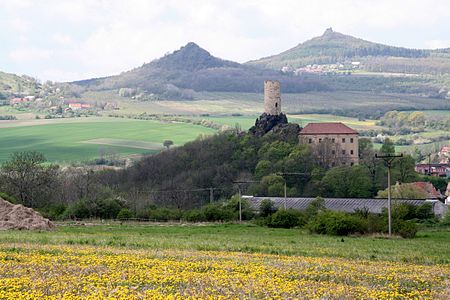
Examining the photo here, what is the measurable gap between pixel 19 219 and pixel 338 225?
18.4m

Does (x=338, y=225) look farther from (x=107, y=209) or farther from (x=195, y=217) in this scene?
(x=107, y=209)

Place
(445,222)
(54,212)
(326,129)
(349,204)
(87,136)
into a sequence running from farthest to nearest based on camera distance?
(87,136), (326,129), (349,204), (54,212), (445,222)

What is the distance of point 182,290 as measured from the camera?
17203mm

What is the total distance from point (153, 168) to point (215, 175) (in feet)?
36.6

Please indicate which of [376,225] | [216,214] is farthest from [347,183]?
[376,225]

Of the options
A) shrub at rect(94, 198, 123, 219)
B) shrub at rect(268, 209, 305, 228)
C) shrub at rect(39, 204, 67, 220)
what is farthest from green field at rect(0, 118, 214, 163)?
shrub at rect(268, 209, 305, 228)

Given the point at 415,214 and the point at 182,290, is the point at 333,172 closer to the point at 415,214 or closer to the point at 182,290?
the point at 415,214

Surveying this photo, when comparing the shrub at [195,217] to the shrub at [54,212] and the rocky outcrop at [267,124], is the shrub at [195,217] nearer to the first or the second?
the shrub at [54,212]

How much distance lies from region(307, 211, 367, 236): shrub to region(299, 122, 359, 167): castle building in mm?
56164

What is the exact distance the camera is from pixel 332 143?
358 feet

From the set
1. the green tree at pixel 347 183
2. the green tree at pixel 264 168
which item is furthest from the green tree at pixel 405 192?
the green tree at pixel 264 168

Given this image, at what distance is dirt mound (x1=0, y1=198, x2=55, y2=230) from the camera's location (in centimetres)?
4662

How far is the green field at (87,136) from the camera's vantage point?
147 m

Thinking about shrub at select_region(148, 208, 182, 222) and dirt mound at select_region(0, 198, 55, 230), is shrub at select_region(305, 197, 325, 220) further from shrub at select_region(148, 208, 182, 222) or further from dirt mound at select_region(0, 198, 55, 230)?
dirt mound at select_region(0, 198, 55, 230)
